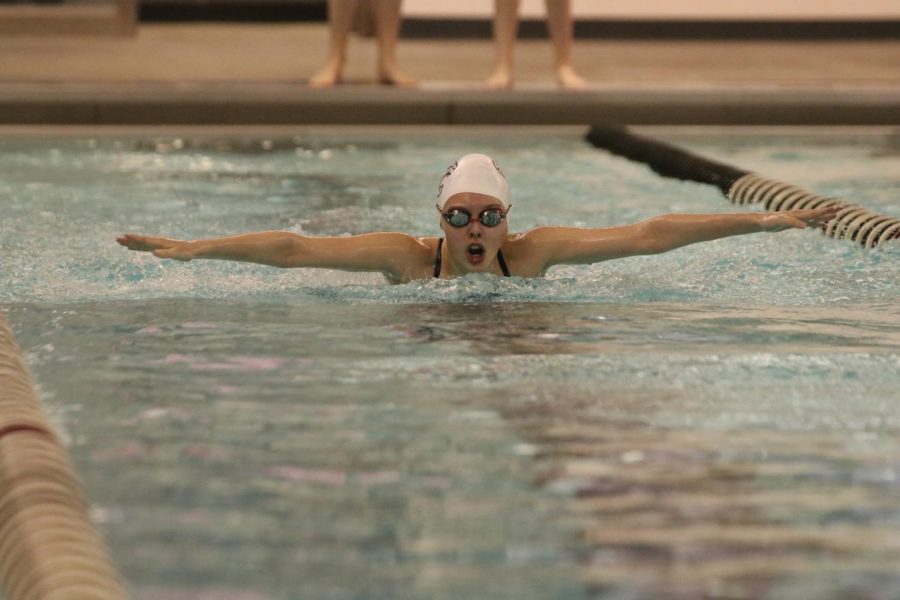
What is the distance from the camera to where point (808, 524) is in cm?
213

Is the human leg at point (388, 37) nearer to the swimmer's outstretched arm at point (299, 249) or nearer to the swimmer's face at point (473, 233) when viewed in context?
the swimmer's outstretched arm at point (299, 249)

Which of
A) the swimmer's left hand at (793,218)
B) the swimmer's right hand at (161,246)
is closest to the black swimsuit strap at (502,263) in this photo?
the swimmer's left hand at (793,218)

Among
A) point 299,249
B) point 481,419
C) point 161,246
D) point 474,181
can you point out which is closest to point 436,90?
point 474,181

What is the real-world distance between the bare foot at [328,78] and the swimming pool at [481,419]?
8.48ft

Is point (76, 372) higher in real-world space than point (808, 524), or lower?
lower

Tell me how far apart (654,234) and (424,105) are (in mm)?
3644

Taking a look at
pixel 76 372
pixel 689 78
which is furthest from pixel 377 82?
pixel 76 372

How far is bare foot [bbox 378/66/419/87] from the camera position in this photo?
25.0 feet

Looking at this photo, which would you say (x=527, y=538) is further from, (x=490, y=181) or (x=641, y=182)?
(x=641, y=182)

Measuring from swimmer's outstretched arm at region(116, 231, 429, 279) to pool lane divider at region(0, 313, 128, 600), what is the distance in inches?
34.0

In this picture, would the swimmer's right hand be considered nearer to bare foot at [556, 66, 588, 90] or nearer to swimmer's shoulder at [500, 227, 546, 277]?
swimmer's shoulder at [500, 227, 546, 277]

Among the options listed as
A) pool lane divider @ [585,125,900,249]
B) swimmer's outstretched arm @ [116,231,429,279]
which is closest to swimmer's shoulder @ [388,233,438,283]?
swimmer's outstretched arm @ [116,231,429,279]

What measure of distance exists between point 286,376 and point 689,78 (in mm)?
6055

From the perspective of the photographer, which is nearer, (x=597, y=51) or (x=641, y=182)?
(x=641, y=182)
